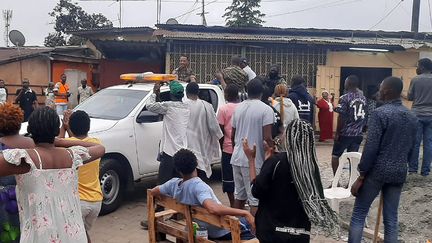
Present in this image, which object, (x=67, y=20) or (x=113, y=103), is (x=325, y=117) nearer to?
(x=113, y=103)

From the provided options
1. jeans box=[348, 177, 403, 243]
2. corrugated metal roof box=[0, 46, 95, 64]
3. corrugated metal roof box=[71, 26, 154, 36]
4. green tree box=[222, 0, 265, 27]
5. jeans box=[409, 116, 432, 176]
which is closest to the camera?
jeans box=[348, 177, 403, 243]

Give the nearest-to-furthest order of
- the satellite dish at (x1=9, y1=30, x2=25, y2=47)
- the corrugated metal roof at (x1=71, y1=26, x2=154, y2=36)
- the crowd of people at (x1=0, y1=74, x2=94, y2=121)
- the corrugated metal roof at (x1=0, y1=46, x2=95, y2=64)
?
1. the crowd of people at (x1=0, y1=74, x2=94, y2=121)
2. the corrugated metal roof at (x1=0, y1=46, x2=95, y2=64)
3. the corrugated metal roof at (x1=71, y1=26, x2=154, y2=36)
4. the satellite dish at (x1=9, y1=30, x2=25, y2=47)

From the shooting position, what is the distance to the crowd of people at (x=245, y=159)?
321 centimetres

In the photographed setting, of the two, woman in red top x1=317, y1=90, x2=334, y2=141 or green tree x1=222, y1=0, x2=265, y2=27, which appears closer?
woman in red top x1=317, y1=90, x2=334, y2=141

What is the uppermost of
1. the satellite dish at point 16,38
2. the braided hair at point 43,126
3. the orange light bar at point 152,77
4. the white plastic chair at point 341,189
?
the satellite dish at point 16,38

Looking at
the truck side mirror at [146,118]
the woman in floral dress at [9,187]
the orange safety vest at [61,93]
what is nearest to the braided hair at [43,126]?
the woman in floral dress at [9,187]

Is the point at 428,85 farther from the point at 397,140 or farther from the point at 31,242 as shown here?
the point at 31,242

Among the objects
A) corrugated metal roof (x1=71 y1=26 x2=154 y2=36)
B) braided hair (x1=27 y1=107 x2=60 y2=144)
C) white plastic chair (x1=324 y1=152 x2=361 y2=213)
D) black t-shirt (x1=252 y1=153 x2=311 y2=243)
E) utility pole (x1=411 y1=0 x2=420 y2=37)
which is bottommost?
white plastic chair (x1=324 y1=152 x2=361 y2=213)

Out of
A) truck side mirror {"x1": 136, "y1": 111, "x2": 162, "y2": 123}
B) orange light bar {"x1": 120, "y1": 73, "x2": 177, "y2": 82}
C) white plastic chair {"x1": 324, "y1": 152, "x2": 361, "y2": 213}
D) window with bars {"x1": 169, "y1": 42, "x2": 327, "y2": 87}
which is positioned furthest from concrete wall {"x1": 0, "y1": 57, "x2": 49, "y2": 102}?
white plastic chair {"x1": 324, "y1": 152, "x2": 361, "y2": 213}

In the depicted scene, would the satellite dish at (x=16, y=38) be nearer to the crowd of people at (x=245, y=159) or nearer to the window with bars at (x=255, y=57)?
the window with bars at (x=255, y=57)

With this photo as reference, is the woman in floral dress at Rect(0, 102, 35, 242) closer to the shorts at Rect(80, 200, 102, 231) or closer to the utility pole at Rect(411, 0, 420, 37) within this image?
the shorts at Rect(80, 200, 102, 231)

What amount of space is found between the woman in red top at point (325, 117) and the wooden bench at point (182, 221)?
10.7 metres

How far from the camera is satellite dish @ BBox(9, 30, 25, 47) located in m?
21.6

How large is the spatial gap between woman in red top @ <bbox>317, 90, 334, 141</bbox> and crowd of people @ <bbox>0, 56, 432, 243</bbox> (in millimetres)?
6822
